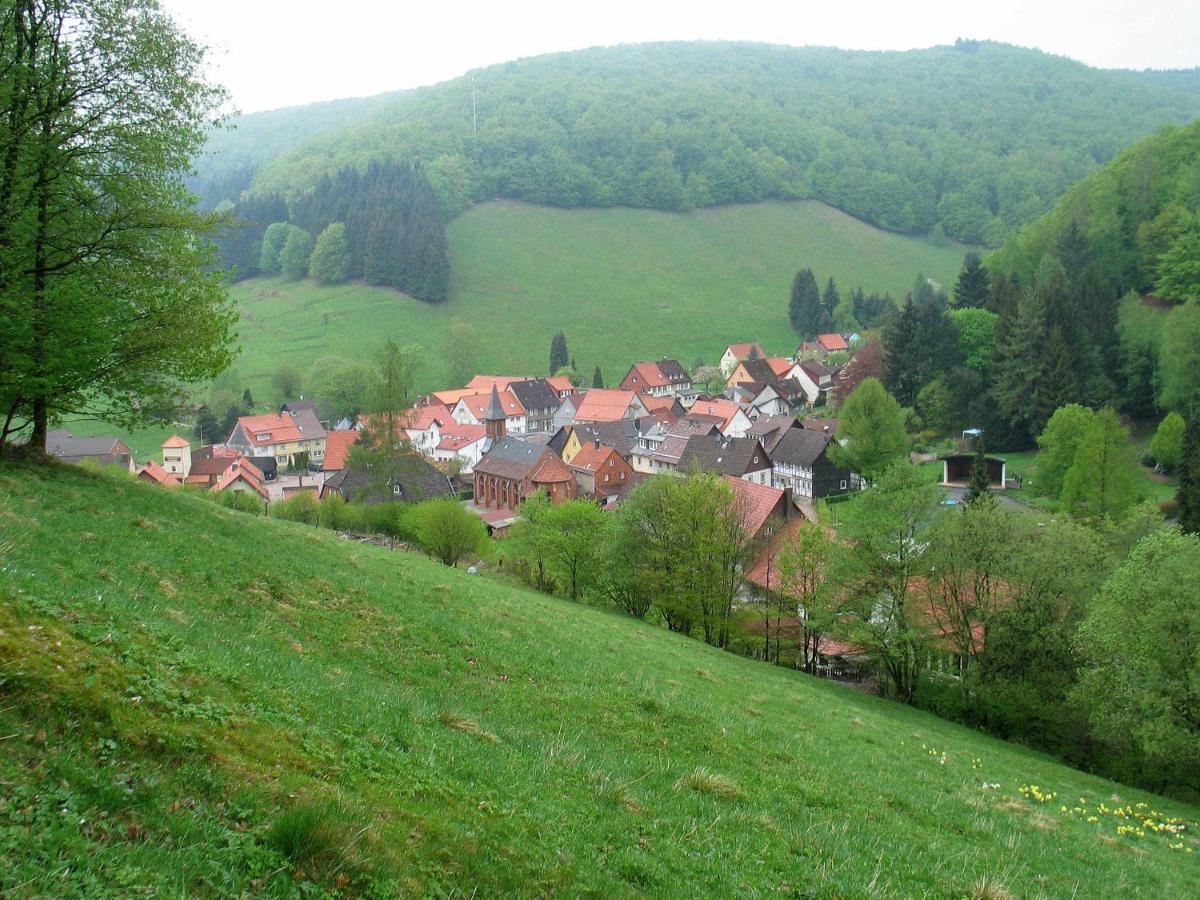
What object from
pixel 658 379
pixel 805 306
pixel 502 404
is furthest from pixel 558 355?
pixel 805 306

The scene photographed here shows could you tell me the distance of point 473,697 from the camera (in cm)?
1225

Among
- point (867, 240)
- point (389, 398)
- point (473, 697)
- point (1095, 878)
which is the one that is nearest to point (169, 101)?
point (473, 697)

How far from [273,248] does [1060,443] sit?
144m

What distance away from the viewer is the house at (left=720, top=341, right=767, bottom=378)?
128 m

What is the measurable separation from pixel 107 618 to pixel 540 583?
3327cm

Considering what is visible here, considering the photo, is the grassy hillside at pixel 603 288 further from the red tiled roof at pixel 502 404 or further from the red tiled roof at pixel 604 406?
the red tiled roof at pixel 604 406

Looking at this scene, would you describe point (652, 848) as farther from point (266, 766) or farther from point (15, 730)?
point (15, 730)

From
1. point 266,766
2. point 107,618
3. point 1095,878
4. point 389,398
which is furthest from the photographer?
point 389,398

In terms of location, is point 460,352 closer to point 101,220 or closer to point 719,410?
point 719,410

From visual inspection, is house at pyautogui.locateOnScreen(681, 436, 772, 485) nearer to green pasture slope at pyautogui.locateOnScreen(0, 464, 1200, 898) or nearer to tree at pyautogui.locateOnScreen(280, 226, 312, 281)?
green pasture slope at pyautogui.locateOnScreen(0, 464, 1200, 898)

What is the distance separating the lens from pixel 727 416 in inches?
3666

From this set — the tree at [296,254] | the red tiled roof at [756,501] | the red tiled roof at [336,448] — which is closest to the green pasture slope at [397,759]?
the red tiled roof at [756,501]

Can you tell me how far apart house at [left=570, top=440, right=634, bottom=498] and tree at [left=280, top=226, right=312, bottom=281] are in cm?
9968

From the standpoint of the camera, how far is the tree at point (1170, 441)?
58750 millimetres
